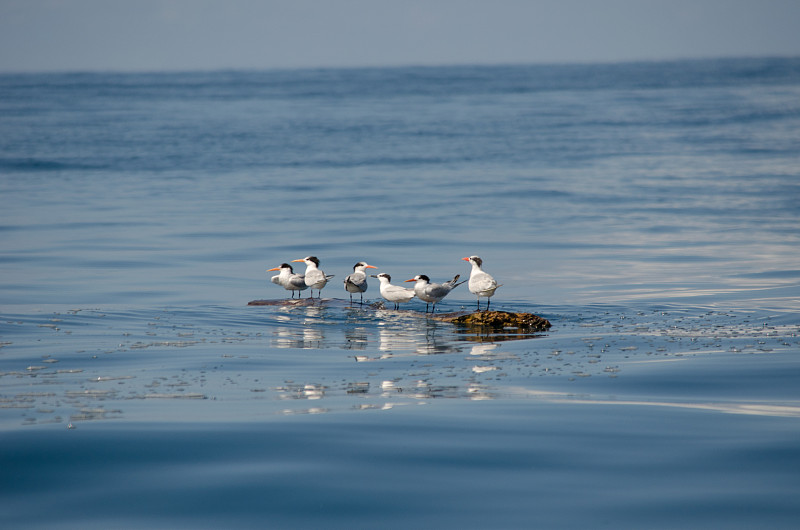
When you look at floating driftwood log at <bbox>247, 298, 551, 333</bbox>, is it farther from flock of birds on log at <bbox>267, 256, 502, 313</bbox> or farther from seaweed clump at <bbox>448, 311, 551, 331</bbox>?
flock of birds on log at <bbox>267, 256, 502, 313</bbox>

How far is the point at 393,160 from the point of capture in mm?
51812

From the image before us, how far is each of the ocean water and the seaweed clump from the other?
20.5 inches

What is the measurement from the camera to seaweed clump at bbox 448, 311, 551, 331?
13.5m

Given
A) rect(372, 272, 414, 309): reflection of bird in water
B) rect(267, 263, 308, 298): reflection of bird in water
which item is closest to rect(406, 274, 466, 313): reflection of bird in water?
rect(372, 272, 414, 309): reflection of bird in water

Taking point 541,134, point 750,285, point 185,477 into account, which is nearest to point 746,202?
point 750,285

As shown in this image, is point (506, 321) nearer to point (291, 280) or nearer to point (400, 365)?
point (400, 365)

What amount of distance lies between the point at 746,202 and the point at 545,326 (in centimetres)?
2199

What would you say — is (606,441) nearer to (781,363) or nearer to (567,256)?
(781,363)

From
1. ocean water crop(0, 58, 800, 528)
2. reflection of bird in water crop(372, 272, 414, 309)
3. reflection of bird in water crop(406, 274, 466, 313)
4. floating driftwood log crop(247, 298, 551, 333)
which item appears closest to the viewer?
ocean water crop(0, 58, 800, 528)

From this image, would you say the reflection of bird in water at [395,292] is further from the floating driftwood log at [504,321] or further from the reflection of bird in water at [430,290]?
the floating driftwood log at [504,321]

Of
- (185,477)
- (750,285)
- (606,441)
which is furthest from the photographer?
(750,285)

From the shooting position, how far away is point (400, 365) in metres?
11.1

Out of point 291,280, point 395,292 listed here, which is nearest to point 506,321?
point 395,292

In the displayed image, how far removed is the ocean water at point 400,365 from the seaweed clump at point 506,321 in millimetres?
520
